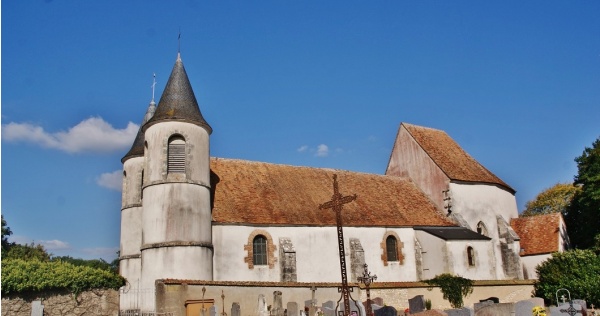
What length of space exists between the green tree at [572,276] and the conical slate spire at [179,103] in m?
18.1

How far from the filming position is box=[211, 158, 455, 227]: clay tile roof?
25375 millimetres

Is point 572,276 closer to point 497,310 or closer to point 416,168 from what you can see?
point 416,168

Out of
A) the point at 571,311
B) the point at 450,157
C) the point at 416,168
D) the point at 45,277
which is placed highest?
the point at 450,157

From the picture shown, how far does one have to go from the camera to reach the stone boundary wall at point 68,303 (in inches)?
803

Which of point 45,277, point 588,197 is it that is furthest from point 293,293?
point 588,197

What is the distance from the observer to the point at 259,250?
24.6 meters

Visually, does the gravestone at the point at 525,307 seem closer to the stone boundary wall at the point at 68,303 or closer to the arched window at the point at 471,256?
the arched window at the point at 471,256

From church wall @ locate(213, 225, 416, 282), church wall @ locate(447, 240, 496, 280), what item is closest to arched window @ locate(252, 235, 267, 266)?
church wall @ locate(213, 225, 416, 282)

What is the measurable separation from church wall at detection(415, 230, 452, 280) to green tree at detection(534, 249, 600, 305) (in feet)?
16.5

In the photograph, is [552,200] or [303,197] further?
[552,200]

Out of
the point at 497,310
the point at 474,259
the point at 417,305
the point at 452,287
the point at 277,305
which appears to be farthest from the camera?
the point at 474,259

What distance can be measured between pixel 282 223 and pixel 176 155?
5.71m

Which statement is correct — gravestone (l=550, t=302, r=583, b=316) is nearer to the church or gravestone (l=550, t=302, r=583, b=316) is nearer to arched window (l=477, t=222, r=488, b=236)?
the church

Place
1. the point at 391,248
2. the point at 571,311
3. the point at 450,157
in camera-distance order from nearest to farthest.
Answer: the point at 571,311, the point at 391,248, the point at 450,157
